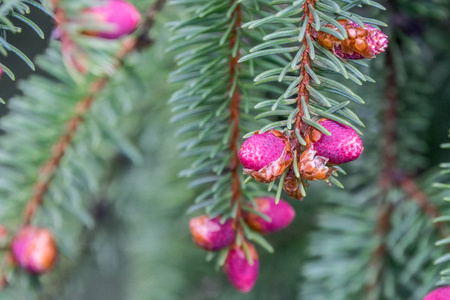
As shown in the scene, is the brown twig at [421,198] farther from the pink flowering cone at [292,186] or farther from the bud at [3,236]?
the bud at [3,236]

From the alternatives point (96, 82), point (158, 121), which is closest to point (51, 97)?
point (96, 82)

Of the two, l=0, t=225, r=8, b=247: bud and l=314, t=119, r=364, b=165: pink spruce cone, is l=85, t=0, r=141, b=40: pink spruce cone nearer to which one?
l=314, t=119, r=364, b=165: pink spruce cone

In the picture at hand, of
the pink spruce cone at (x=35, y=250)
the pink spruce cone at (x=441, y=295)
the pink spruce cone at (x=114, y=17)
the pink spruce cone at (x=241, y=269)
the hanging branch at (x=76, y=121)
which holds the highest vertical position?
the pink spruce cone at (x=114, y=17)

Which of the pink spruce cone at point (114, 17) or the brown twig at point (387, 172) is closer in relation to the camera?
the pink spruce cone at point (114, 17)

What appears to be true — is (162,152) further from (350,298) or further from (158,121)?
(350,298)

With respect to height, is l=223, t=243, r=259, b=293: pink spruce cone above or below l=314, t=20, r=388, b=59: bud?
below

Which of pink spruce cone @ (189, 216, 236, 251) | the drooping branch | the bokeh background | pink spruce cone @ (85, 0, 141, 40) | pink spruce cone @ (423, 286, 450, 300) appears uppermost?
pink spruce cone @ (85, 0, 141, 40)

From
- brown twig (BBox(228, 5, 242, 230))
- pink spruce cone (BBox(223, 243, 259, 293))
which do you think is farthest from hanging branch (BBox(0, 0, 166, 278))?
pink spruce cone (BBox(223, 243, 259, 293))

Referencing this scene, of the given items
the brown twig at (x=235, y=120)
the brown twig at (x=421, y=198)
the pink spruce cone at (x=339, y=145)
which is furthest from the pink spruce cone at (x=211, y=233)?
the brown twig at (x=421, y=198)
